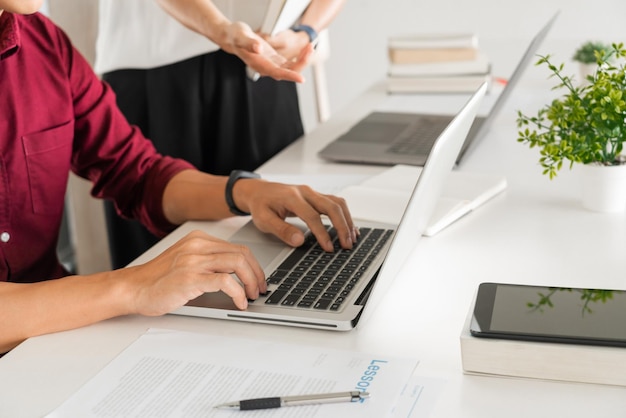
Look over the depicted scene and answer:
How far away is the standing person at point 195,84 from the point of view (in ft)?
6.65

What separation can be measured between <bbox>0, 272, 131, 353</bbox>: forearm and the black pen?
0.86 ft

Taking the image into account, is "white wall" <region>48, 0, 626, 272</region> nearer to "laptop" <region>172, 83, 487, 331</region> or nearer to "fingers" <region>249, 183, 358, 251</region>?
"fingers" <region>249, 183, 358, 251</region>

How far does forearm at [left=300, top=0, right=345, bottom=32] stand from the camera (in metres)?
2.03

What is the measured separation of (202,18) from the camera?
1.83 metres

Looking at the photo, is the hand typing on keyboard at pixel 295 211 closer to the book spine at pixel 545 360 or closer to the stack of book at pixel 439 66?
the book spine at pixel 545 360

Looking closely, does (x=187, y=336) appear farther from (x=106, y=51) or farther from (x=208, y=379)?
(x=106, y=51)

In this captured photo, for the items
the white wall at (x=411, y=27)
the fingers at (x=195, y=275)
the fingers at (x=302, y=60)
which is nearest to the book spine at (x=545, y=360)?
the fingers at (x=195, y=275)

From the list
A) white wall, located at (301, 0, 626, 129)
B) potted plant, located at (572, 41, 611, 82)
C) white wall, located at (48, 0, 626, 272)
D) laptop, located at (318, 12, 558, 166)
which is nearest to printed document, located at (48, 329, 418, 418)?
laptop, located at (318, 12, 558, 166)

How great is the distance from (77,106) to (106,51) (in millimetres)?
559

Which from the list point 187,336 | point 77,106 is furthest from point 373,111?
point 187,336

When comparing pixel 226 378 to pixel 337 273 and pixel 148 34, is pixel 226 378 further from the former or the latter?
pixel 148 34

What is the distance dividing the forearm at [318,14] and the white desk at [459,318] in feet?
2.03

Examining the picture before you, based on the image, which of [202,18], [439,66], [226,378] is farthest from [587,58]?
[226,378]

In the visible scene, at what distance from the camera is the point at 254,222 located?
138 cm
